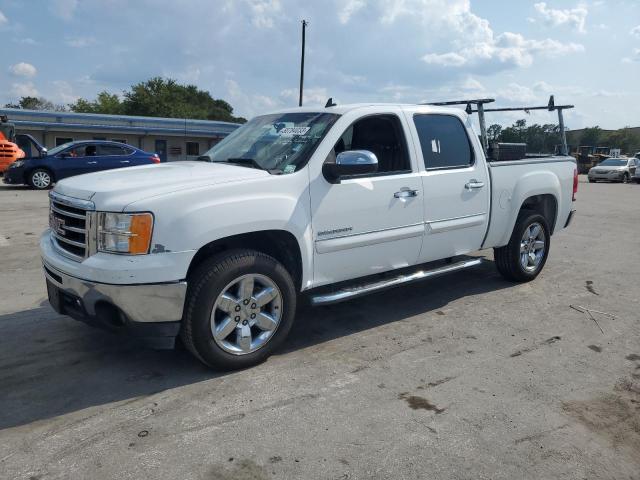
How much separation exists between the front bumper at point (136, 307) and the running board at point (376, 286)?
3.68ft

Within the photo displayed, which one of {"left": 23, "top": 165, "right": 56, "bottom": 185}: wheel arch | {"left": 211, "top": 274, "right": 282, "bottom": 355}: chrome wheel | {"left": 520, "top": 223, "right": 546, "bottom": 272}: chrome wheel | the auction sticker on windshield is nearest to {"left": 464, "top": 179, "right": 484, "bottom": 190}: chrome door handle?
{"left": 520, "top": 223, "right": 546, "bottom": 272}: chrome wheel

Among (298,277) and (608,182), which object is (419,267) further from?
(608,182)

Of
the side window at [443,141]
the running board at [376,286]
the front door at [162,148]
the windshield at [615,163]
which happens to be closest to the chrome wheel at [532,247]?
the running board at [376,286]

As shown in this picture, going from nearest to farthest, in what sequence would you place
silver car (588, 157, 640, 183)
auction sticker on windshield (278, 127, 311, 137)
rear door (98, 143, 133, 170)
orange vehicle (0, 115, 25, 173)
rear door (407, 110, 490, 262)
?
auction sticker on windshield (278, 127, 311, 137), rear door (407, 110, 490, 262), rear door (98, 143, 133, 170), orange vehicle (0, 115, 25, 173), silver car (588, 157, 640, 183)

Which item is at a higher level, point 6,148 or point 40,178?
point 6,148

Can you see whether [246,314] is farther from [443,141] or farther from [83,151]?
[83,151]

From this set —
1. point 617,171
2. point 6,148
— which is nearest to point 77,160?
point 6,148

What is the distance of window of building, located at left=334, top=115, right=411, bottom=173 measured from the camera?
188 inches

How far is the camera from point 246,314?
3.87m

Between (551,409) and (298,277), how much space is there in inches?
76.6

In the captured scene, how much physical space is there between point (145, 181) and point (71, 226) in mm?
592

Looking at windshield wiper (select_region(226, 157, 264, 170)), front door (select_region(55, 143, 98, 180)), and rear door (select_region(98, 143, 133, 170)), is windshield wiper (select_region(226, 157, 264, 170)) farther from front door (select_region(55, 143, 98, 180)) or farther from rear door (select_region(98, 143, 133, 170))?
front door (select_region(55, 143, 98, 180))

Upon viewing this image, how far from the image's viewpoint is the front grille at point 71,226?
11.8 feet

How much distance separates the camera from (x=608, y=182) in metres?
30.2
